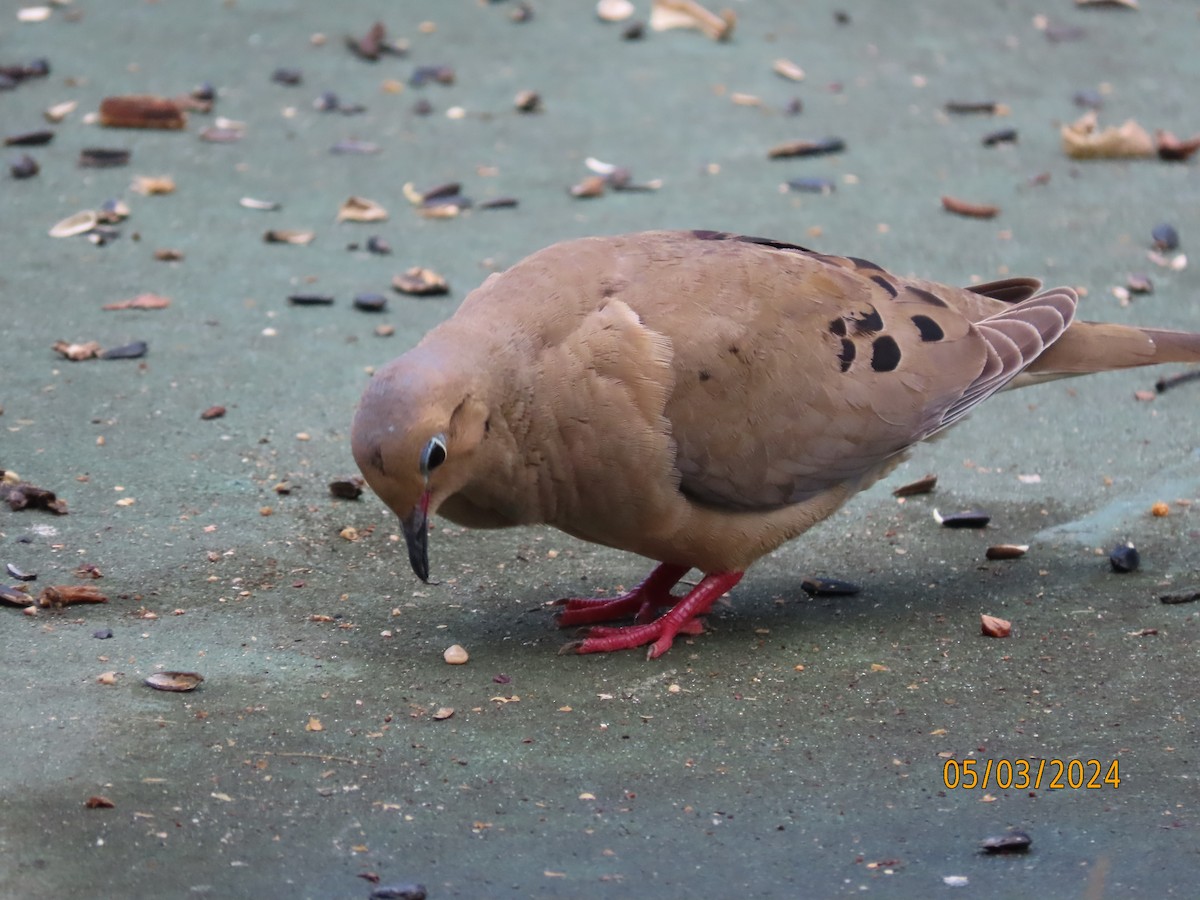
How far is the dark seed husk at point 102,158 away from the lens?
7.19 meters

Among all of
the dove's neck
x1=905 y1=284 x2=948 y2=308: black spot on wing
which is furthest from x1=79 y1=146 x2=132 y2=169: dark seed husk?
x1=905 y1=284 x2=948 y2=308: black spot on wing

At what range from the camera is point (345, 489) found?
468 cm

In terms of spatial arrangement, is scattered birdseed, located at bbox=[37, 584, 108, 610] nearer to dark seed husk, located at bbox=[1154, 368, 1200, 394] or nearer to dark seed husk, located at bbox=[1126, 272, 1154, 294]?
dark seed husk, located at bbox=[1154, 368, 1200, 394]

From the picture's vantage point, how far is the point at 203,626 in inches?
154

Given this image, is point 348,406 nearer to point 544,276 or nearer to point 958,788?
point 544,276

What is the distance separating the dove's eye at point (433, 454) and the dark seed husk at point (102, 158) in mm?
4483

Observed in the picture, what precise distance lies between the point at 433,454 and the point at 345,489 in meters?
1.35

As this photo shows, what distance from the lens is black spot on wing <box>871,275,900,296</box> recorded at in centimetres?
437

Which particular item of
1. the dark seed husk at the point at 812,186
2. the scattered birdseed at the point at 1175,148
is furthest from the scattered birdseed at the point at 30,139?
the scattered birdseed at the point at 1175,148

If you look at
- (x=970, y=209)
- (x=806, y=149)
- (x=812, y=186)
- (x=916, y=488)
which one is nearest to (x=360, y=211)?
(x=812, y=186)

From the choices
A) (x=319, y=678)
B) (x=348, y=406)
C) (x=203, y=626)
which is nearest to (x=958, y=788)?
(x=319, y=678)

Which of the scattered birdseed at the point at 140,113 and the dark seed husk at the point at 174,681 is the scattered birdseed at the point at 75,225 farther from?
the dark seed husk at the point at 174,681

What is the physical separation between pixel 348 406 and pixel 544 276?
156 cm

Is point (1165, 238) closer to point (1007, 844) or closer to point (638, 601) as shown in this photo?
point (638, 601)
